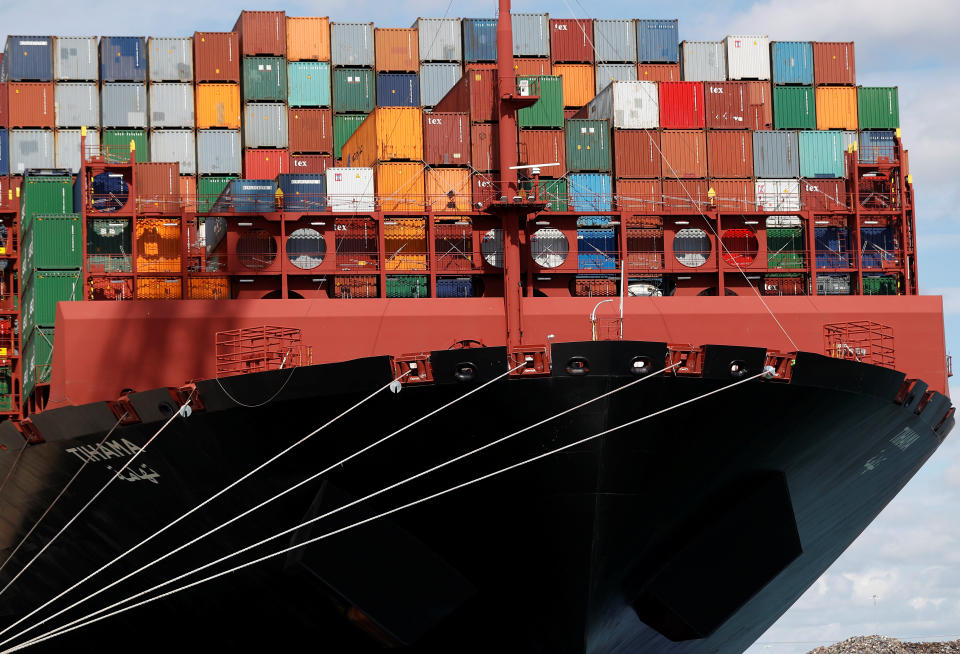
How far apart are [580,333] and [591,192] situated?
4771 millimetres

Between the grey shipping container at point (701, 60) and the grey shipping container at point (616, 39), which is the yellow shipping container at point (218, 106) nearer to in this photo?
the grey shipping container at point (616, 39)

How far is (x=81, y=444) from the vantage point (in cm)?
1902

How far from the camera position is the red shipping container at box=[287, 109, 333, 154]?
105ft

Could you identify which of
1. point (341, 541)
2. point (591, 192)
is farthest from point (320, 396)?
point (591, 192)

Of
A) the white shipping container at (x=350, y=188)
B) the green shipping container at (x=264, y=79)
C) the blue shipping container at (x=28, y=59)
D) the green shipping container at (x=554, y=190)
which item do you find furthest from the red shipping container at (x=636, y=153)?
the blue shipping container at (x=28, y=59)

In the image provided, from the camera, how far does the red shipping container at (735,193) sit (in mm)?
25219

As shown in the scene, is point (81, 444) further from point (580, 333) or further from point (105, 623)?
point (580, 333)

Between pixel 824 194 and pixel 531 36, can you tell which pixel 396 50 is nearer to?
pixel 531 36

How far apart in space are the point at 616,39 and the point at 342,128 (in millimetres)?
7749

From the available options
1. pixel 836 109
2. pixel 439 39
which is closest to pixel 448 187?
pixel 836 109

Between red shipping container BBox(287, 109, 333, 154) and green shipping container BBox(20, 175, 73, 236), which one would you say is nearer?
green shipping container BBox(20, 175, 73, 236)

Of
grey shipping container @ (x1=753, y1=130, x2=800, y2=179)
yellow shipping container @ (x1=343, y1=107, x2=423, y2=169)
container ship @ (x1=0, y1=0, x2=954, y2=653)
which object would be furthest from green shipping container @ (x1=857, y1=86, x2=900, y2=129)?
yellow shipping container @ (x1=343, y1=107, x2=423, y2=169)

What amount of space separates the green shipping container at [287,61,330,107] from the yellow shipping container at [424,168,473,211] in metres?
9.37

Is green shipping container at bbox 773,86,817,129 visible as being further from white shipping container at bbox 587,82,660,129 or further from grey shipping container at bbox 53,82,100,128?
grey shipping container at bbox 53,82,100,128
